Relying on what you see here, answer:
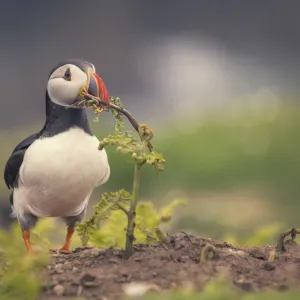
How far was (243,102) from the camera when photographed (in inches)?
352

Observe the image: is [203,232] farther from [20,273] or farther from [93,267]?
[20,273]

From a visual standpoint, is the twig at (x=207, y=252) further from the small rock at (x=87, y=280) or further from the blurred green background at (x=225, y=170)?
the blurred green background at (x=225, y=170)

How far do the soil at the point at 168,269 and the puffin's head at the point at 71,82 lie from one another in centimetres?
62

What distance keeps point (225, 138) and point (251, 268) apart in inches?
195

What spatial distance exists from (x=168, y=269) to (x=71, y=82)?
3.14ft

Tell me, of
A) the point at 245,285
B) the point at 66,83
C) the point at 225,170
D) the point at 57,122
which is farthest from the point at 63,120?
the point at 225,170

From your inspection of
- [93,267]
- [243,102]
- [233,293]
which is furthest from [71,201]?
[243,102]

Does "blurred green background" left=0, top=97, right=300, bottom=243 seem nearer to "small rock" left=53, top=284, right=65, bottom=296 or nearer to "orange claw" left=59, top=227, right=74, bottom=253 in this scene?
"orange claw" left=59, top=227, right=74, bottom=253

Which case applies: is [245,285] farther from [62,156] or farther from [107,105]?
[62,156]

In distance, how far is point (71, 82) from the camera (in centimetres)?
328

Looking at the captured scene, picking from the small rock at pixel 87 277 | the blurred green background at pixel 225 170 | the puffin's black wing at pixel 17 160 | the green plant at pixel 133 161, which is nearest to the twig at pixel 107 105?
the green plant at pixel 133 161

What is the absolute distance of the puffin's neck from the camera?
336 centimetres

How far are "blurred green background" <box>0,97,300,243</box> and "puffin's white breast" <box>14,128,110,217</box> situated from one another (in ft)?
8.18

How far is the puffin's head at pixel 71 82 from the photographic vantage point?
3.20m
